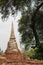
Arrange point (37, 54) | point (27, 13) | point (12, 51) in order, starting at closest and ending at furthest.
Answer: point (12, 51) < point (37, 54) < point (27, 13)

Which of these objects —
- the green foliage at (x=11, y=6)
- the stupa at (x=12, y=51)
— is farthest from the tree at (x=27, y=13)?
the stupa at (x=12, y=51)

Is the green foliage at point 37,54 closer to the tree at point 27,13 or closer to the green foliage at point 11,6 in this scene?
the tree at point 27,13

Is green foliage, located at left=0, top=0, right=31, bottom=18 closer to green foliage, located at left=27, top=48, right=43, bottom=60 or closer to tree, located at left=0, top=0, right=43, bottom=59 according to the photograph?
tree, located at left=0, top=0, right=43, bottom=59

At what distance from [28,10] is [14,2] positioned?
145 centimetres

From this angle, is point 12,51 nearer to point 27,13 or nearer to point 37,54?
point 37,54

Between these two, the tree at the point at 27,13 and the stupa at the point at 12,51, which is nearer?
the stupa at the point at 12,51

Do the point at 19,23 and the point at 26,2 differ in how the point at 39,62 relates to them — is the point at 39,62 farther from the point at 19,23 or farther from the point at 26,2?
the point at 19,23

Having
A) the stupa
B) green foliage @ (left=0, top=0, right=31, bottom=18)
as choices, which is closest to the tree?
green foliage @ (left=0, top=0, right=31, bottom=18)

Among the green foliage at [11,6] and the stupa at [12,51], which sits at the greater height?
the green foliage at [11,6]

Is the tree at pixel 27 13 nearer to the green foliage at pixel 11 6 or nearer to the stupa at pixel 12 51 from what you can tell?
the green foliage at pixel 11 6

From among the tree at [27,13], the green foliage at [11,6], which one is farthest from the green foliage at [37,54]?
the green foliage at [11,6]

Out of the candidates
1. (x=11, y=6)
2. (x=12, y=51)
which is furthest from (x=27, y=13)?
(x=12, y=51)

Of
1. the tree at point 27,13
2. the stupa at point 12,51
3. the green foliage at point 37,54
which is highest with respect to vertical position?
the tree at point 27,13

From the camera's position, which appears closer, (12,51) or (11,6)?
(12,51)
